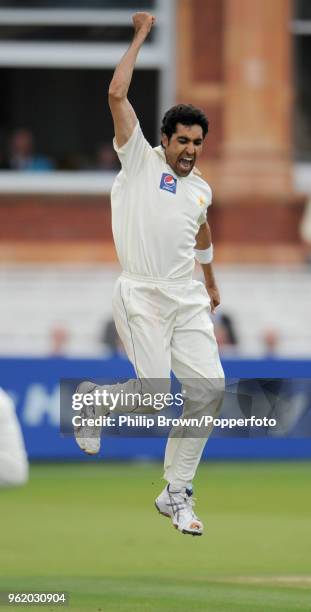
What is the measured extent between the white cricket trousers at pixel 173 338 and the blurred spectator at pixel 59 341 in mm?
7690

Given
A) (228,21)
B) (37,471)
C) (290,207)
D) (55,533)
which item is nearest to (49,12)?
(228,21)

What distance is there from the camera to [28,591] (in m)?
10.1

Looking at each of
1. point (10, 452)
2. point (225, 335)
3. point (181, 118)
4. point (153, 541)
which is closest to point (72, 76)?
point (225, 335)

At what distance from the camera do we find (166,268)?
938 cm

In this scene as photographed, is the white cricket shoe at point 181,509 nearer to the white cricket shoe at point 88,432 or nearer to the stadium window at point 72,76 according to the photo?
the white cricket shoe at point 88,432

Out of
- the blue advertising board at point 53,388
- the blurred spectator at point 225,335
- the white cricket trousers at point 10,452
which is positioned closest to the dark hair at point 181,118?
the white cricket trousers at point 10,452

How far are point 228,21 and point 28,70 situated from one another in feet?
7.38

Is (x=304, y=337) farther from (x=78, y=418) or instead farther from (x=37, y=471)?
(x=78, y=418)

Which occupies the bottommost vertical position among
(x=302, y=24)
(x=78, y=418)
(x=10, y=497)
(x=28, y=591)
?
(x=10, y=497)

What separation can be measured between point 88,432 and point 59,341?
8.68 metres

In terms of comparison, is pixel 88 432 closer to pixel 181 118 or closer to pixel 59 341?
pixel 181 118

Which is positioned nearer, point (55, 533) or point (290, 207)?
point (55, 533)

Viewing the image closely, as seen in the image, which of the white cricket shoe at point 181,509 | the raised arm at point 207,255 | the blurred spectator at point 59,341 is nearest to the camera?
the white cricket shoe at point 181,509

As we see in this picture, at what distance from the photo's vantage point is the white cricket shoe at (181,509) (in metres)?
9.48
